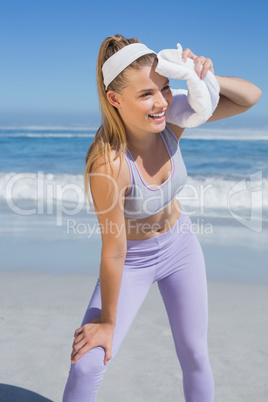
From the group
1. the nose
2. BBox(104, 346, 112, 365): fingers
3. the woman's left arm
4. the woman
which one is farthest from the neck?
BBox(104, 346, 112, 365): fingers

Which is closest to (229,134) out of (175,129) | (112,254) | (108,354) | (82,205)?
(82,205)

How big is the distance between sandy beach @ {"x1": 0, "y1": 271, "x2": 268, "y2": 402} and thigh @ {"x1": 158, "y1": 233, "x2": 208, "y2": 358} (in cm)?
80

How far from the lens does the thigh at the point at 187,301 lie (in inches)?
86.1

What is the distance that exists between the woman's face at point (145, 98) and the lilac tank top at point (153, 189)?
0.19 m

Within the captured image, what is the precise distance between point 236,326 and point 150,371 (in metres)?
0.90

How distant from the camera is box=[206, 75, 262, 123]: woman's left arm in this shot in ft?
6.77

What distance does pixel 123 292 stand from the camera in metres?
2.04

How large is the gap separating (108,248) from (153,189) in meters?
0.36

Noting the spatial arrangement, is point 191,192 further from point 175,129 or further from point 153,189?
point 153,189

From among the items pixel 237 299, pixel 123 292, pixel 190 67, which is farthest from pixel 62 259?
pixel 190 67

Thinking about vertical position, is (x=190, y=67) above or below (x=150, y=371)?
above

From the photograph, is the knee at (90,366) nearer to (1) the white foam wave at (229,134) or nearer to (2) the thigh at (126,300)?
(2) the thigh at (126,300)

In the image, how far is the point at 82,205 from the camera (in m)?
8.01

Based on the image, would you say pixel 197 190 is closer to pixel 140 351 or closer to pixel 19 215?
pixel 19 215
